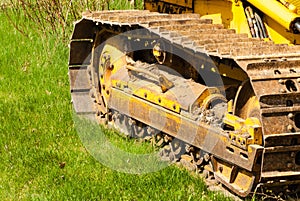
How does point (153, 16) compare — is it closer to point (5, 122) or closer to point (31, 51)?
point (5, 122)

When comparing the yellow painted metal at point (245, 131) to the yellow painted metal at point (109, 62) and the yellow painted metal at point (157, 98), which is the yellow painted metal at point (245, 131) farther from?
the yellow painted metal at point (109, 62)

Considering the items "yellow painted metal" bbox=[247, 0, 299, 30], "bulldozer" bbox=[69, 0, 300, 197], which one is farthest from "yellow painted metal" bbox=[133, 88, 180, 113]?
"yellow painted metal" bbox=[247, 0, 299, 30]

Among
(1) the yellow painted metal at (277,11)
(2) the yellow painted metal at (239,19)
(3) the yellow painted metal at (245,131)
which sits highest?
(1) the yellow painted metal at (277,11)

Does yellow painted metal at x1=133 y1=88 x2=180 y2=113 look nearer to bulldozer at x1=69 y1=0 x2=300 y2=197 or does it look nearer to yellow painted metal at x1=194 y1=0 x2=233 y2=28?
bulldozer at x1=69 y1=0 x2=300 y2=197

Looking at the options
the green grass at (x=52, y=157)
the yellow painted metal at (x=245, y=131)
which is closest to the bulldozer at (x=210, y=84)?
the yellow painted metal at (x=245, y=131)

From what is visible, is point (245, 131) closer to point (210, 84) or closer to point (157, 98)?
point (210, 84)

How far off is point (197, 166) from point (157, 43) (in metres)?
1.20

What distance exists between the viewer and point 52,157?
653 cm

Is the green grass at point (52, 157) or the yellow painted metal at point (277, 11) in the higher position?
the yellow painted metal at point (277, 11)

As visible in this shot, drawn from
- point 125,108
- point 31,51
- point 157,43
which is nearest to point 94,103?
point 125,108

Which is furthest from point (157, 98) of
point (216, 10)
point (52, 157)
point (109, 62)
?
point (109, 62)

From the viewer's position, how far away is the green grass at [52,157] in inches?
225

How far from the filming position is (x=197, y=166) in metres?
6.14

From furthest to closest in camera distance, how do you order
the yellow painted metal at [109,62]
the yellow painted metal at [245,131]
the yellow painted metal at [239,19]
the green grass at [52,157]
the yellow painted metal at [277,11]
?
the yellow painted metal at [109,62] → the yellow painted metal at [239,19] → the green grass at [52,157] → the yellow painted metal at [277,11] → the yellow painted metal at [245,131]
